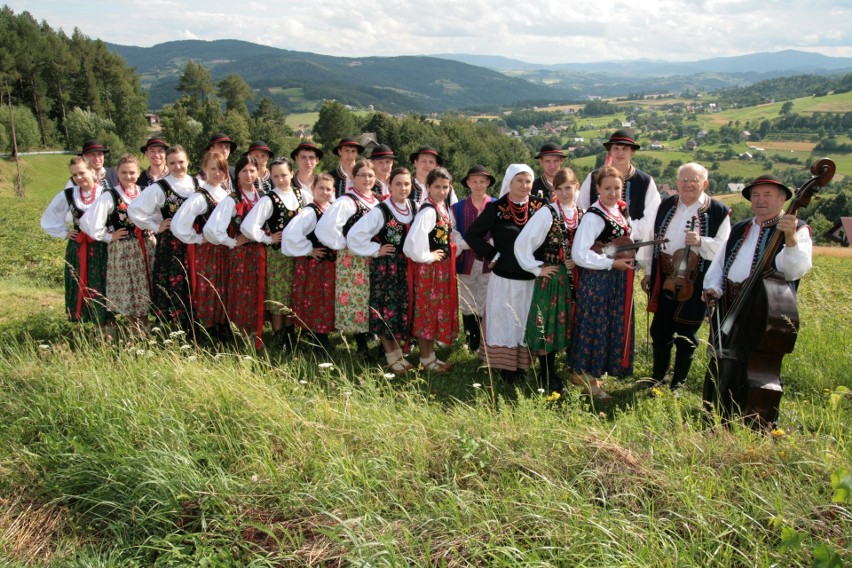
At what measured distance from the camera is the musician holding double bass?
15.7 ft

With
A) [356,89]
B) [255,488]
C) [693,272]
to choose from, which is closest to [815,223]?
[693,272]

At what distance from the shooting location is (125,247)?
228 inches

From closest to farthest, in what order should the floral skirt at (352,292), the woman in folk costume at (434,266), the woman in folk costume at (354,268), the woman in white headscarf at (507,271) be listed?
1. the woman in white headscarf at (507,271)
2. the woman in folk costume at (434,266)
3. the woman in folk costume at (354,268)
4. the floral skirt at (352,292)

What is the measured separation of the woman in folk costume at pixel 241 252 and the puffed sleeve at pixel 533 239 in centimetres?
234

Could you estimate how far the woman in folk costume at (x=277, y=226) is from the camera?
17.7 feet

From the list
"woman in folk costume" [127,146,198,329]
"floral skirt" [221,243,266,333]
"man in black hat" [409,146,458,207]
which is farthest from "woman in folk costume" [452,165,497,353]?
"woman in folk costume" [127,146,198,329]

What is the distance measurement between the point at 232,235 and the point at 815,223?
49.8 m

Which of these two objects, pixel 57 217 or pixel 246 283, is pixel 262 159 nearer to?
pixel 246 283

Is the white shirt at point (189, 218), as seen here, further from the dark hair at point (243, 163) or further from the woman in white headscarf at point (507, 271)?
the woman in white headscarf at point (507, 271)

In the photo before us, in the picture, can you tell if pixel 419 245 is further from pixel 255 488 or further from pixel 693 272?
pixel 255 488

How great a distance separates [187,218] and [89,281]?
1.25 meters

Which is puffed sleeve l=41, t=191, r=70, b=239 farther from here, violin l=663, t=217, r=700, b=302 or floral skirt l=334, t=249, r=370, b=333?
violin l=663, t=217, r=700, b=302

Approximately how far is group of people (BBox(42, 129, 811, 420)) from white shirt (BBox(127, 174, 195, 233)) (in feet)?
0.05

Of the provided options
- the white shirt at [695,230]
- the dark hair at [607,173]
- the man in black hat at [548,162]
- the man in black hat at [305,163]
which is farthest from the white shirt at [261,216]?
the white shirt at [695,230]
